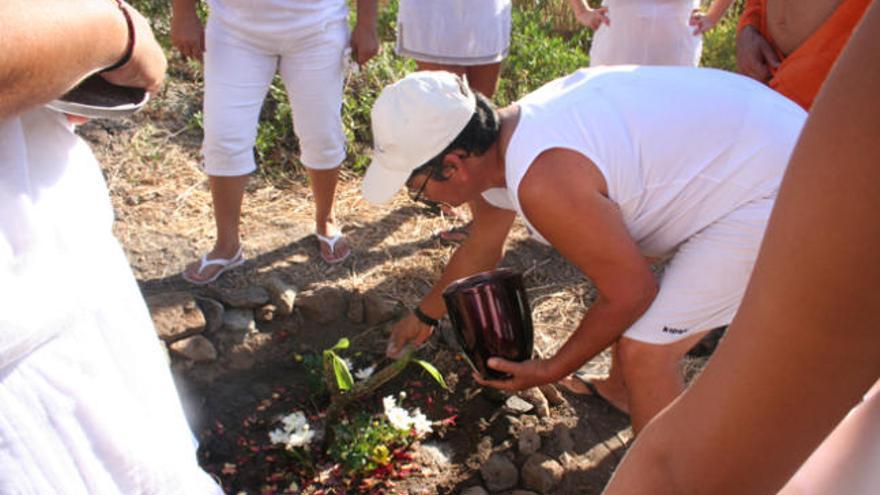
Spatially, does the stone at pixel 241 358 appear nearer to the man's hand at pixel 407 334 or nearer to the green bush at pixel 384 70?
the man's hand at pixel 407 334

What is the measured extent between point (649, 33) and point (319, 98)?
1.45 m

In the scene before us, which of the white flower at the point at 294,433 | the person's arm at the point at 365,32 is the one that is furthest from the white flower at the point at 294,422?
the person's arm at the point at 365,32

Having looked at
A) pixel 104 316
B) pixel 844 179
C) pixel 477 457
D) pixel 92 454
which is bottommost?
pixel 477 457

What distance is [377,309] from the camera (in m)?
3.07

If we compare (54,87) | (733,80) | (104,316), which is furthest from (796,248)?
(733,80)

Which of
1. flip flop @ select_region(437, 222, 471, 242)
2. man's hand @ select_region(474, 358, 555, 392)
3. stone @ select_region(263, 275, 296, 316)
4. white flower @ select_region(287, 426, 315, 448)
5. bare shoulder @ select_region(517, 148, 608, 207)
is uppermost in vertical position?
bare shoulder @ select_region(517, 148, 608, 207)

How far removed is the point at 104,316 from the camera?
1.20 metres

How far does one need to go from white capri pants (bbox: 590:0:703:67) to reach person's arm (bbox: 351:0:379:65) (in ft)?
3.50

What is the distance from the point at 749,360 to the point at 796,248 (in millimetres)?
99

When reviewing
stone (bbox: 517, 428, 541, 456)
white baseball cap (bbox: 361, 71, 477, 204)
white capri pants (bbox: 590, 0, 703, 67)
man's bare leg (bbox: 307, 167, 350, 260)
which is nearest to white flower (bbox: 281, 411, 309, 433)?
stone (bbox: 517, 428, 541, 456)

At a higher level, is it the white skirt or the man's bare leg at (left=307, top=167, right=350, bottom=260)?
the white skirt

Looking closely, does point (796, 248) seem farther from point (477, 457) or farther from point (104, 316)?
point (477, 457)

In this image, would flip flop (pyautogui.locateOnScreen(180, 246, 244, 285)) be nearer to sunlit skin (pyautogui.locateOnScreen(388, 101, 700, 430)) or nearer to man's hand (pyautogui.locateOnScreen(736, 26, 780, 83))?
sunlit skin (pyautogui.locateOnScreen(388, 101, 700, 430))

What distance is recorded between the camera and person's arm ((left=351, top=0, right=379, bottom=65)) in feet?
10.5
